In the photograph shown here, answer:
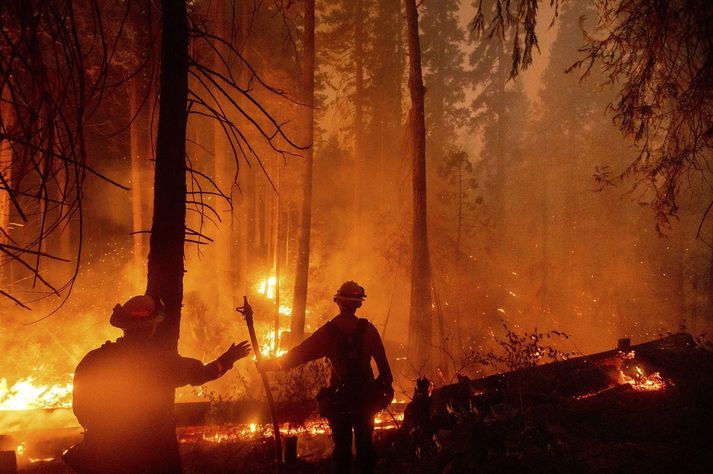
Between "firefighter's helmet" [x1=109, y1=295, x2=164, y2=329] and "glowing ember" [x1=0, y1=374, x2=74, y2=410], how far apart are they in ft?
31.4

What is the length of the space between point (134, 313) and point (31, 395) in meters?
11.1

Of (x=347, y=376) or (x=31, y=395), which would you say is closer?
(x=347, y=376)

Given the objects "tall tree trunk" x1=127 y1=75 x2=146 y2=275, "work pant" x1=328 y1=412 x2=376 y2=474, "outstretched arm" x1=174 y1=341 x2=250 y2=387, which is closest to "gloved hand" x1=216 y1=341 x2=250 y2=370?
"outstretched arm" x1=174 y1=341 x2=250 y2=387

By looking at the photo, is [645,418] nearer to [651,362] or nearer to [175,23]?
[651,362]

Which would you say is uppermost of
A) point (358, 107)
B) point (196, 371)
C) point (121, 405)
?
point (358, 107)

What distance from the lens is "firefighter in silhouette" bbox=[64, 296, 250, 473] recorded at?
2973 millimetres

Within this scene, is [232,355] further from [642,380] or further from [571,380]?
[642,380]

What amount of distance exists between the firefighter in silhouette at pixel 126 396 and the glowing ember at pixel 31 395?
9.16 metres

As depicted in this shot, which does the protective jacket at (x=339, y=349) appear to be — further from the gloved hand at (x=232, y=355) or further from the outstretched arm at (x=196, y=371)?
the outstretched arm at (x=196, y=371)

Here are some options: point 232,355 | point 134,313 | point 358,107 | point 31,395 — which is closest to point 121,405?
point 134,313

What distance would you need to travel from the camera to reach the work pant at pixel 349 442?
4.18 m

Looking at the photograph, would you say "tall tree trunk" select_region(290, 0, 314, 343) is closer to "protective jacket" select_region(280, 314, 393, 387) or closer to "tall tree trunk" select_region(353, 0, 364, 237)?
"protective jacket" select_region(280, 314, 393, 387)

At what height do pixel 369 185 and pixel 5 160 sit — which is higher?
pixel 369 185

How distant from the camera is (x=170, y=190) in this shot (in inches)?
147
